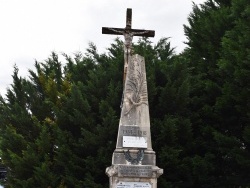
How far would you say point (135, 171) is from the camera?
9656 mm

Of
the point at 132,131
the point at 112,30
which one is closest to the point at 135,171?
the point at 132,131

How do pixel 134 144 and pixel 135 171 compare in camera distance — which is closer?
pixel 135 171

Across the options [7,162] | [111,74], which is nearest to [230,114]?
[111,74]

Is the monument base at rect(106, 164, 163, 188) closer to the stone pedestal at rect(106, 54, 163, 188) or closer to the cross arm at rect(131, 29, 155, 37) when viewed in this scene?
the stone pedestal at rect(106, 54, 163, 188)

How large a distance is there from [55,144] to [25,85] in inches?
147

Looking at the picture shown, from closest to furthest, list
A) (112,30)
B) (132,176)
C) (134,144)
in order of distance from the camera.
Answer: (132,176)
(134,144)
(112,30)

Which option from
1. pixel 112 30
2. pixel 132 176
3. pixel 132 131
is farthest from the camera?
pixel 112 30

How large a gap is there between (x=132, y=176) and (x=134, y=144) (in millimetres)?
735

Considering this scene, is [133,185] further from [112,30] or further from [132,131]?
[112,30]

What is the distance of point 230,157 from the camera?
14.1 meters

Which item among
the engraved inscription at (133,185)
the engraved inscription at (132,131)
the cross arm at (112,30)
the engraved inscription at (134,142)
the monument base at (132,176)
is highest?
the cross arm at (112,30)

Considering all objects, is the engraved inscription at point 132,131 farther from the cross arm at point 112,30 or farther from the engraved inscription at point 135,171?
the cross arm at point 112,30

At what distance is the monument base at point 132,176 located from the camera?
31.4ft

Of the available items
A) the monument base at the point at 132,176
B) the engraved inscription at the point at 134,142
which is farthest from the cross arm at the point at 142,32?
the monument base at the point at 132,176
